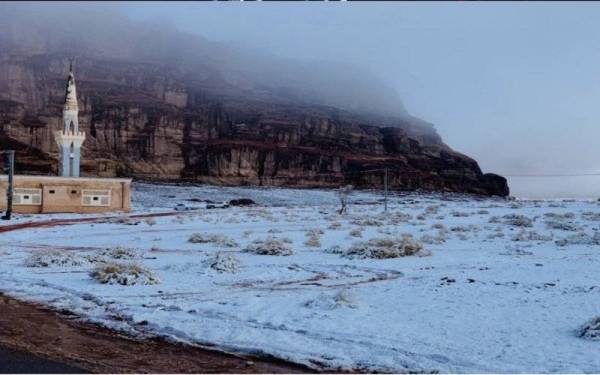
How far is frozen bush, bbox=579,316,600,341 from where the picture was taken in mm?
7715

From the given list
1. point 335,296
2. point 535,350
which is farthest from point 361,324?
point 535,350

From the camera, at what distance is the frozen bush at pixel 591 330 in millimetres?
7715

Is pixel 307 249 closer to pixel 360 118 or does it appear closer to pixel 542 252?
pixel 542 252

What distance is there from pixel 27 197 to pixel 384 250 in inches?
1484

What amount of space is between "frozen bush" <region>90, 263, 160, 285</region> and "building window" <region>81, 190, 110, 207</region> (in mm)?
37952

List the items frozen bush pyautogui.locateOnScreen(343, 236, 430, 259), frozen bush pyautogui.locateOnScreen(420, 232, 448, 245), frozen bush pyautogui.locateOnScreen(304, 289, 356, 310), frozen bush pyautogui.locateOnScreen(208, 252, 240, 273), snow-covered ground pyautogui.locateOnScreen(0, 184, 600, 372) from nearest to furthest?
snow-covered ground pyautogui.locateOnScreen(0, 184, 600, 372), frozen bush pyautogui.locateOnScreen(304, 289, 356, 310), frozen bush pyautogui.locateOnScreen(208, 252, 240, 273), frozen bush pyautogui.locateOnScreen(343, 236, 430, 259), frozen bush pyautogui.locateOnScreen(420, 232, 448, 245)

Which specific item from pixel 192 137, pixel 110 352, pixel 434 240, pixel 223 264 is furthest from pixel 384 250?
pixel 192 137

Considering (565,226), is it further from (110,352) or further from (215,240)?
(110,352)

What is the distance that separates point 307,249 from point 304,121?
145 meters

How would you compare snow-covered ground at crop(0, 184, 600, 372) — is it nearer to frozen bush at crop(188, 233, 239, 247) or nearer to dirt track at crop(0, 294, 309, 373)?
dirt track at crop(0, 294, 309, 373)

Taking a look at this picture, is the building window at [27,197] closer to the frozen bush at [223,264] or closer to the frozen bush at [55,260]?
the frozen bush at [55,260]

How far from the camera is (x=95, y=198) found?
4891 cm

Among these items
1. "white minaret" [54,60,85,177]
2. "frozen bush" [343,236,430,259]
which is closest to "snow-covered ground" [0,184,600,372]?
"frozen bush" [343,236,430,259]

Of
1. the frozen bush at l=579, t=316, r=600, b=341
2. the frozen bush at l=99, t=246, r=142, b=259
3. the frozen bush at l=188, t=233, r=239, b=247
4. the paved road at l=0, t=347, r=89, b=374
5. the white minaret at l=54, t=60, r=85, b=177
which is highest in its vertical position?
the white minaret at l=54, t=60, r=85, b=177
